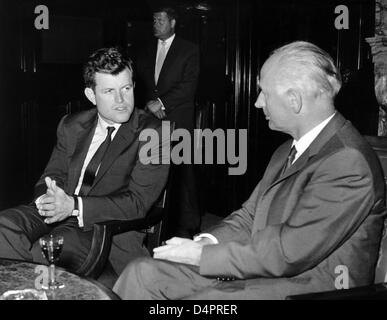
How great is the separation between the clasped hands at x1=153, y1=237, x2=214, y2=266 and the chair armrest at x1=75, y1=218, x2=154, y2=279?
557mm

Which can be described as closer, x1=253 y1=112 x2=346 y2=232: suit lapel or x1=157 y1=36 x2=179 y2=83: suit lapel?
x1=253 y1=112 x2=346 y2=232: suit lapel

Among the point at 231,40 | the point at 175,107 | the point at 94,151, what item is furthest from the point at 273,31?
the point at 94,151

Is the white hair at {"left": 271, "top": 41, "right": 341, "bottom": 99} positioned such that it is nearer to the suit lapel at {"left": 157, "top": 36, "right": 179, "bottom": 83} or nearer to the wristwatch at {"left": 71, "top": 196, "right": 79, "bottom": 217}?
the wristwatch at {"left": 71, "top": 196, "right": 79, "bottom": 217}

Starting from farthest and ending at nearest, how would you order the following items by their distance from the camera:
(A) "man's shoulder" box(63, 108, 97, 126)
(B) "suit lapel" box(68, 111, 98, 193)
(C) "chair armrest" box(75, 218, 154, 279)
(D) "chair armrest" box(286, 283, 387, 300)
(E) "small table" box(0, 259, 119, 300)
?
(A) "man's shoulder" box(63, 108, 97, 126) → (B) "suit lapel" box(68, 111, 98, 193) → (C) "chair armrest" box(75, 218, 154, 279) → (E) "small table" box(0, 259, 119, 300) → (D) "chair armrest" box(286, 283, 387, 300)

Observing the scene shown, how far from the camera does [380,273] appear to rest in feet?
7.01

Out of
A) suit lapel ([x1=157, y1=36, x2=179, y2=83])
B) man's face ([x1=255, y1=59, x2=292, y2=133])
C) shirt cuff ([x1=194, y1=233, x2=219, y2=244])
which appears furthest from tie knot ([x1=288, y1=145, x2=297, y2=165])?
suit lapel ([x1=157, y1=36, x2=179, y2=83])

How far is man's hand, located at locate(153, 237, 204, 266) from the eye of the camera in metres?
1.99

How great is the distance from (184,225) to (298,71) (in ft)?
10.0

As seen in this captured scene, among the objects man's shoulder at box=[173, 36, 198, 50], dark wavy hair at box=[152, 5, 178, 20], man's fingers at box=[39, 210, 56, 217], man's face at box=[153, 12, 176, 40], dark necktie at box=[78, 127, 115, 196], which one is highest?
dark wavy hair at box=[152, 5, 178, 20]

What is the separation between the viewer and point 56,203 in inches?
105

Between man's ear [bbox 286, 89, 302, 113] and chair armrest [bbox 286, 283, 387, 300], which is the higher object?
man's ear [bbox 286, 89, 302, 113]

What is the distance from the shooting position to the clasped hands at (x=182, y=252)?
1.99 metres

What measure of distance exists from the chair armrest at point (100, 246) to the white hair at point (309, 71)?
40.0 inches

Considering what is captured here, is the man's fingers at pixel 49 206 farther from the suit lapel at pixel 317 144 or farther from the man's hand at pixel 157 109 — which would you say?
the man's hand at pixel 157 109
